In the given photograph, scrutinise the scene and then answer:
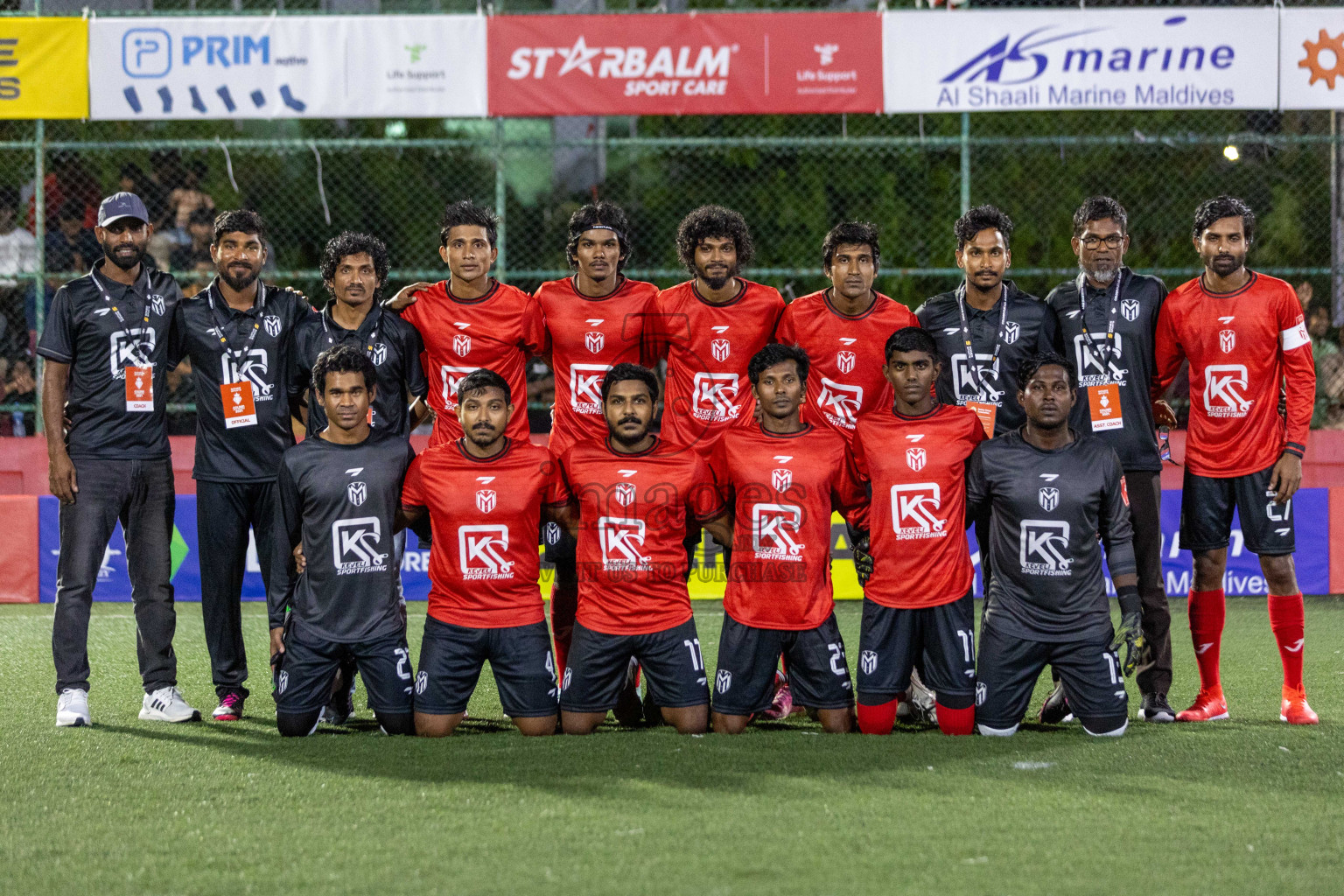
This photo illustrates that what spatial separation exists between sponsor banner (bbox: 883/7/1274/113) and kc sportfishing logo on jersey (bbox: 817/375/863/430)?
5.58 meters

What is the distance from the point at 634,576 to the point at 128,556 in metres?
2.27

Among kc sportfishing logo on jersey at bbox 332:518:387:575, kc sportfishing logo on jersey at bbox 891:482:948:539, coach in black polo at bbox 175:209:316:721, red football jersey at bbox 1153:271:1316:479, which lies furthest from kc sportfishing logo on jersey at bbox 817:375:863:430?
coach in black polo at bbox 175:209:316:721

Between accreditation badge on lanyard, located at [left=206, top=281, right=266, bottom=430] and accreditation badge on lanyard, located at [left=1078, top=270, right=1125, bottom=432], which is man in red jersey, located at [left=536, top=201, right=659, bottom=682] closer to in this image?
accreditation badge on lanyard, located at [left=206, top=281, right=266, bottom=430]

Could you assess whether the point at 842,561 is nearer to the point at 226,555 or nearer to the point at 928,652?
the point at 928,652

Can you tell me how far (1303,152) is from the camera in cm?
1375

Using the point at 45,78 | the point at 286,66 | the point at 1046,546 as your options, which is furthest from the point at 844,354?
the point at 45,78

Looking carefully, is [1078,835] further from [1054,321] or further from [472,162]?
[472,162]

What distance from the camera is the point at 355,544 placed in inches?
217

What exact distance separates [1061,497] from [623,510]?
173 centimetres

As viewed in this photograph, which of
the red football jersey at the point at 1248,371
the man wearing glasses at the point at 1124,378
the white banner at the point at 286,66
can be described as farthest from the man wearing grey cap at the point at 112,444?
the white banner at the point at 286,66

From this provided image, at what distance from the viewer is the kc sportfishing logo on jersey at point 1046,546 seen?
542 cm

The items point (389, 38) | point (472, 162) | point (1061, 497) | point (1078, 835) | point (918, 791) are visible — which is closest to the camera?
point (1078, 835)

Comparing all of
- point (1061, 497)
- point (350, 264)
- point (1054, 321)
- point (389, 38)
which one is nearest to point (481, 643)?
point (350, 264)

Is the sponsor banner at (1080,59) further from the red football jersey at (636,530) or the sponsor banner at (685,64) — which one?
the red football jersey at (636,530)
